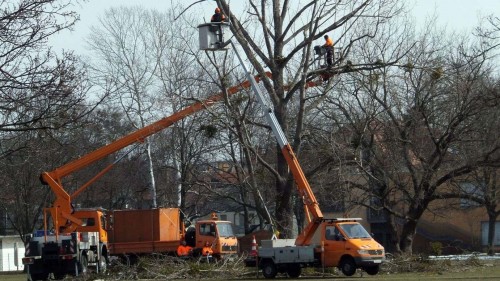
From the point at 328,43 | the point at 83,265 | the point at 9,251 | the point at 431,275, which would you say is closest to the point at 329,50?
the point at 328,43

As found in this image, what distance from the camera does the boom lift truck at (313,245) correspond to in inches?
1190

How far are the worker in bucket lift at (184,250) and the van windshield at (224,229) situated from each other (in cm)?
181

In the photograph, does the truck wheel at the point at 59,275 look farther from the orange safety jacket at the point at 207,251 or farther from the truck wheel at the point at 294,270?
the truck wheel at the point at 294,270

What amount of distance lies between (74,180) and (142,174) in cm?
891

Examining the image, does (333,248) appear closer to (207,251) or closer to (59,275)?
(59,275)

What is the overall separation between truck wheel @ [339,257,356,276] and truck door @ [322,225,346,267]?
19 cm

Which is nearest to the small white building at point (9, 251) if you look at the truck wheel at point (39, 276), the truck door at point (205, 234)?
the truck door at point (205, 234)

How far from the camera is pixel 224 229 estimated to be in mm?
47500

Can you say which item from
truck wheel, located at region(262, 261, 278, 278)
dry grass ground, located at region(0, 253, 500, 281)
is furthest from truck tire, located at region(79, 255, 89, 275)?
truck wheel, located at region(262, 261, 278, 278)

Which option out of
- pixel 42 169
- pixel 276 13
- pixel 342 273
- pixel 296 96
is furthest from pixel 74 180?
pixel 342 273

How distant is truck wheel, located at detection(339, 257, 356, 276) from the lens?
99.6 feet

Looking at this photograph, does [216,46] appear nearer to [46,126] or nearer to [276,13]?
[276,13]

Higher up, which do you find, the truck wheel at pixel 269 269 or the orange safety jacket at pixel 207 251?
the orange safety jacket at pixel 207 251

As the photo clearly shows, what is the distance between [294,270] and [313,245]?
1.08m
